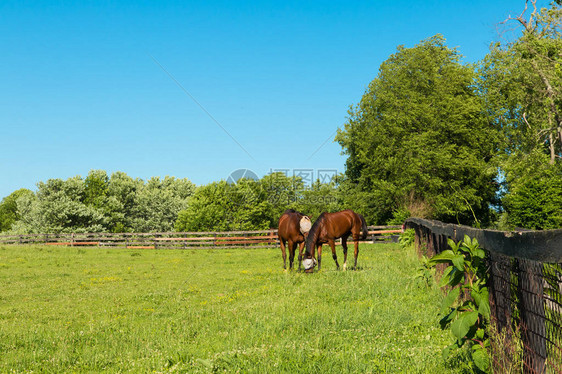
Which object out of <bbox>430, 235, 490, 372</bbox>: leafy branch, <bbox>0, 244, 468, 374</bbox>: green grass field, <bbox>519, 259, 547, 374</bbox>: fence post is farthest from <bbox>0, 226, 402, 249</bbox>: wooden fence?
<bbox>519, 259, 547, 374</bbox>: fence post

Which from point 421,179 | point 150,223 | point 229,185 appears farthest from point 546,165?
point 150,223

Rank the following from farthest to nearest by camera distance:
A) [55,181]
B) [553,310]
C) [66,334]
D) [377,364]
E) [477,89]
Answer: [55,181] → [477,89] → [66,334] → [377,364] → [553,310]

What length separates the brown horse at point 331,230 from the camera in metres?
12.8

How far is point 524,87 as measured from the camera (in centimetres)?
2644

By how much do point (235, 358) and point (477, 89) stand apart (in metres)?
35.9

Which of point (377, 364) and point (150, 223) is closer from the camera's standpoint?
point (377, 364)

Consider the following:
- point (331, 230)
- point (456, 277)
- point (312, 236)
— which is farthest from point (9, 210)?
point (456, 277)

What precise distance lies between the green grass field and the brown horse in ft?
3.26

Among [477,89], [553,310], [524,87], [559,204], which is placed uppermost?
[477,89]

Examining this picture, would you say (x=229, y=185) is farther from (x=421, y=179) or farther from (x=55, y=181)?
(x=421, y=179)

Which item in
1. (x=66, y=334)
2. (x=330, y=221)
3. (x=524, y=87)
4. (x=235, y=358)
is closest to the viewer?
(x=235, y=358)

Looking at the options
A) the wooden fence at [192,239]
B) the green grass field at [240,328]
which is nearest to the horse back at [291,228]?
the green grass field at [240,328]

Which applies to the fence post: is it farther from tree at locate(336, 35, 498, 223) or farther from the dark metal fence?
tree at locate(336, 35, 498, 223)

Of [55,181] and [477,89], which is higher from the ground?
[477,89]
